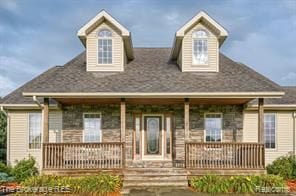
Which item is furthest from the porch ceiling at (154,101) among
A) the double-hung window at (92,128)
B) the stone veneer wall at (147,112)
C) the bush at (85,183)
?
the bush at (85,183)

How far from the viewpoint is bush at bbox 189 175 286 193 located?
13703mm

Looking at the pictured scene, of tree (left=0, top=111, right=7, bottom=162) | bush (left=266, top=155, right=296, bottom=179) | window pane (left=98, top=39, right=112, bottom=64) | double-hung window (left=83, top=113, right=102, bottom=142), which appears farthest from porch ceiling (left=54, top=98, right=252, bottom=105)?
tree (left=0, top=111, right=7, bottom=162)

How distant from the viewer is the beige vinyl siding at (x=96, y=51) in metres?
17.4

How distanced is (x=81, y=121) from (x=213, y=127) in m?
5.88

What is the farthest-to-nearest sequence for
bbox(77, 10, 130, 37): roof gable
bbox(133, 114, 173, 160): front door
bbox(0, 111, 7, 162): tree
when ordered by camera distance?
bbox(0, 111, 7, 162): tree < bbox(133, 114, 173, 160): front door < bbox(77, 10, 130, 37): roof gable

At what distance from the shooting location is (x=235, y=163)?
49.7 ft

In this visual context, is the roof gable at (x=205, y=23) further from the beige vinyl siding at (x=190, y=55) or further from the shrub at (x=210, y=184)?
the shrub at (x=210, y=184)

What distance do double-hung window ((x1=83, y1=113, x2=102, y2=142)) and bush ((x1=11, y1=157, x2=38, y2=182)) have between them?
2.47m

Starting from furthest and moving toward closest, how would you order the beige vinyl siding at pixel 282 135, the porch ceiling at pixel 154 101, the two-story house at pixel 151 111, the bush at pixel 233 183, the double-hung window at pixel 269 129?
1. the double-hung window at pixel 269 129
2. the beige vinyl siding at pixel 282 135
3. the porch ceiling at pixel 154 101
4. the two-story house at pixel 151 111
5. the bush at pixel 233 183

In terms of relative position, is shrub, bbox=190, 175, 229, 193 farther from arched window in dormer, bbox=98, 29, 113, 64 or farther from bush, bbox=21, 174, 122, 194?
arched window in dormer, bbox=98, 29, 113, 64

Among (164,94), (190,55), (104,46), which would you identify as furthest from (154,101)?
(104,46)

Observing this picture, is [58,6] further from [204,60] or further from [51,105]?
[204,60]

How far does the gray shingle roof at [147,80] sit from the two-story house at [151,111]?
1.6 inches

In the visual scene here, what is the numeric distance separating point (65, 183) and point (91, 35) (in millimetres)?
6738
